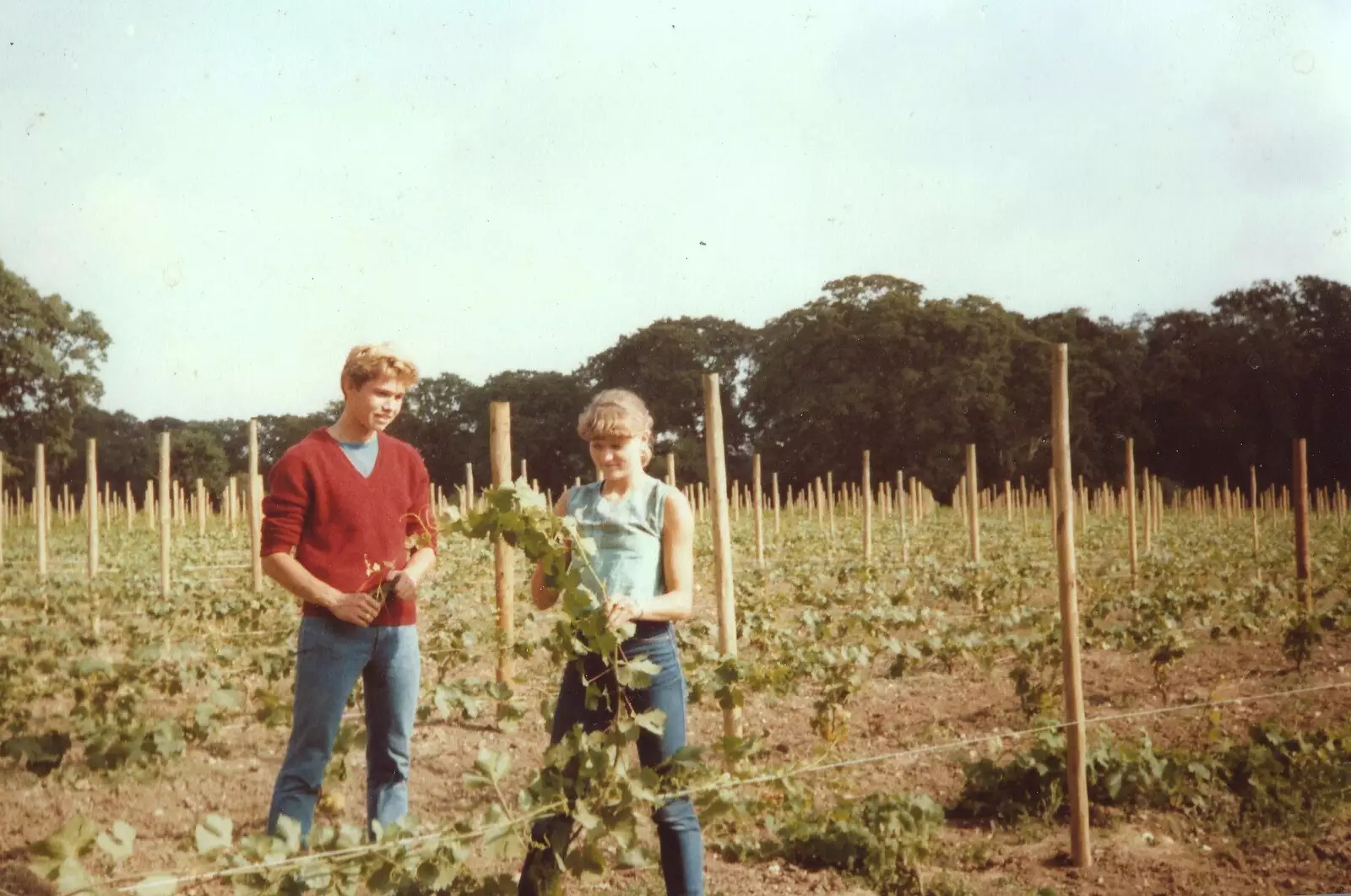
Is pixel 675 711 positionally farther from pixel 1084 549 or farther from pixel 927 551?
pixel 1084 549

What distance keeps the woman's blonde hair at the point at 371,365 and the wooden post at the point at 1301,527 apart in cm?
770

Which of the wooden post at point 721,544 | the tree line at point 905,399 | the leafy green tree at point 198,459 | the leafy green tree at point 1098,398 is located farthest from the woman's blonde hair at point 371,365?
the leafy green tree at point 198,459

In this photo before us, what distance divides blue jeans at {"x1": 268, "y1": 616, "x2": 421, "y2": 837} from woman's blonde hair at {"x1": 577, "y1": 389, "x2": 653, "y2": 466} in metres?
0.92

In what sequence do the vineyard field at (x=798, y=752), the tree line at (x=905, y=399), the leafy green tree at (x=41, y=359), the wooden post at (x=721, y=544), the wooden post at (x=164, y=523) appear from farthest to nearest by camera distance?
the tree line at (x=905, y=399) < the wooden post at (x=164, y=523) < the leafy green tree at (x=41, y=359) < the wooden post at (x=721, y=544) < the vineyard field at (x=798, y=752)

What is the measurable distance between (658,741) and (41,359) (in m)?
13.2

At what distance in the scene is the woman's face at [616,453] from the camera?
2740 mm

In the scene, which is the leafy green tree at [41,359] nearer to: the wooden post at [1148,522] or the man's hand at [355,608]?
the man's hand at [355,608]

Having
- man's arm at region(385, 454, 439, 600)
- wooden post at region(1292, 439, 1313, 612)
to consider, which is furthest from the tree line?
man's arm at region(385, 454, 439, 600)

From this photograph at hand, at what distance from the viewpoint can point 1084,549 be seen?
16.8m

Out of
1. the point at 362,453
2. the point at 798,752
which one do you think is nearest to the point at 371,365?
the point at 362,453

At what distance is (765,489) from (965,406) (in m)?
10.7

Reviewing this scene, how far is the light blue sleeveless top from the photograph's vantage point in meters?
2.79

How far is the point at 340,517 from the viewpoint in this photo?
9.93 ft

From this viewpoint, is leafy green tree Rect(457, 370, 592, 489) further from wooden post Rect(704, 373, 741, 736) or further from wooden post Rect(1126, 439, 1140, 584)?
wooden post Rect(704, 373, 741, 736)
